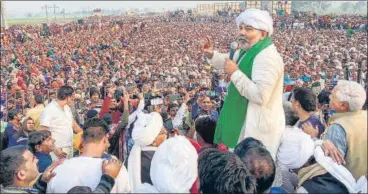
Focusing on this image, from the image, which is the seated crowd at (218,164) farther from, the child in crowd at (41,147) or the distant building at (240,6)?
the distant building at (240,6)

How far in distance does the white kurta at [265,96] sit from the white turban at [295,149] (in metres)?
0.22

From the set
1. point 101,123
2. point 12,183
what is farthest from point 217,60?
point 12,183

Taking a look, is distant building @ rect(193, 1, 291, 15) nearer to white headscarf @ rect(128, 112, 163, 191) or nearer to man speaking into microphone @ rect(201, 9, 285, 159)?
man speaking into microphone @ rect(201, 9, 285, 159)

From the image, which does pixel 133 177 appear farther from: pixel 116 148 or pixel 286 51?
pixel 286 51

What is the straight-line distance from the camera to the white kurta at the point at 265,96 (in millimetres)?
2904

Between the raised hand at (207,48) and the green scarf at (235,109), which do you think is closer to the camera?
the green scarf at (235,109)

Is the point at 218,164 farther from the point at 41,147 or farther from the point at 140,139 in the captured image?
the point at 41,147

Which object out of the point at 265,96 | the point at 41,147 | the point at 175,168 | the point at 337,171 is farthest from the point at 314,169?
the point at 41,147

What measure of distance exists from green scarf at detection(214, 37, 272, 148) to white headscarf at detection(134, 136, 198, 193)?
0.88 m

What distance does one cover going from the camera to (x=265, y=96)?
291cm

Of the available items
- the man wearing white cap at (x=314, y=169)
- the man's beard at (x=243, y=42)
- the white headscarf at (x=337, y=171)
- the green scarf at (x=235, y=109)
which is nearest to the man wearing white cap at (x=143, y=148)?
the green scarf at (x=235, y=109)

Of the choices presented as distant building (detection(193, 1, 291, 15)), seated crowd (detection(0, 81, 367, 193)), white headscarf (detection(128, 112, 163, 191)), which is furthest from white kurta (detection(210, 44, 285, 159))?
distant building (detection(193, 1, 291, 15))

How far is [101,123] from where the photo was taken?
330 centimetres

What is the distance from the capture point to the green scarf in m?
3.04
